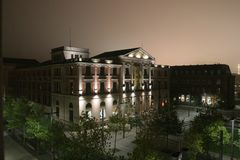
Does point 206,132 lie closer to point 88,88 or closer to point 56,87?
point 88,88

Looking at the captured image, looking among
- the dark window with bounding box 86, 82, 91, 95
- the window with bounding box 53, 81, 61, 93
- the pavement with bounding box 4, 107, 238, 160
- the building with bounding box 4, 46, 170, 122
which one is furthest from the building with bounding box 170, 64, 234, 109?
the window with bounding box 53, 81, 61, 93

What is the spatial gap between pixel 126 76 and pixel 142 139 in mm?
33664

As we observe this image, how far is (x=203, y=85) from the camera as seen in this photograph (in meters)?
73.4

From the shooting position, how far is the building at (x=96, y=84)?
4628 centimetres

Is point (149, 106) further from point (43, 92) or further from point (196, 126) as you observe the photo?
point (196, 126)

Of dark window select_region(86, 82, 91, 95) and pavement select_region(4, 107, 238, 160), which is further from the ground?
dark window select_region(86, 82, 91, 95)

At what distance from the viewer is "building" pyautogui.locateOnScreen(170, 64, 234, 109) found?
69.5 meters

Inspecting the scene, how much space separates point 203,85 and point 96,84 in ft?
135

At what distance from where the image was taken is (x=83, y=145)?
74.8ft

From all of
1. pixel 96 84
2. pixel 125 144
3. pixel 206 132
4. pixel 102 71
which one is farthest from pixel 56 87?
pixel 206 132

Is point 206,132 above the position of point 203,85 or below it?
below

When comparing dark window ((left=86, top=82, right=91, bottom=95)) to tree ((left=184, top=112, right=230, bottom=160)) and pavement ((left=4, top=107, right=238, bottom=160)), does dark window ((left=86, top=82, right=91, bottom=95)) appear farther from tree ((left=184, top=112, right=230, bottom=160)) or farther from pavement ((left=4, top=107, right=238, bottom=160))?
tree ((left=184, top=112, right=230, bottom=160))

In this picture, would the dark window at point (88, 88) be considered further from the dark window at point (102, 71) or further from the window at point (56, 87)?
the window at point (56, 87)

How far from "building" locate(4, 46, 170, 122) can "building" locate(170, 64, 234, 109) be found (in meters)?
9.27
